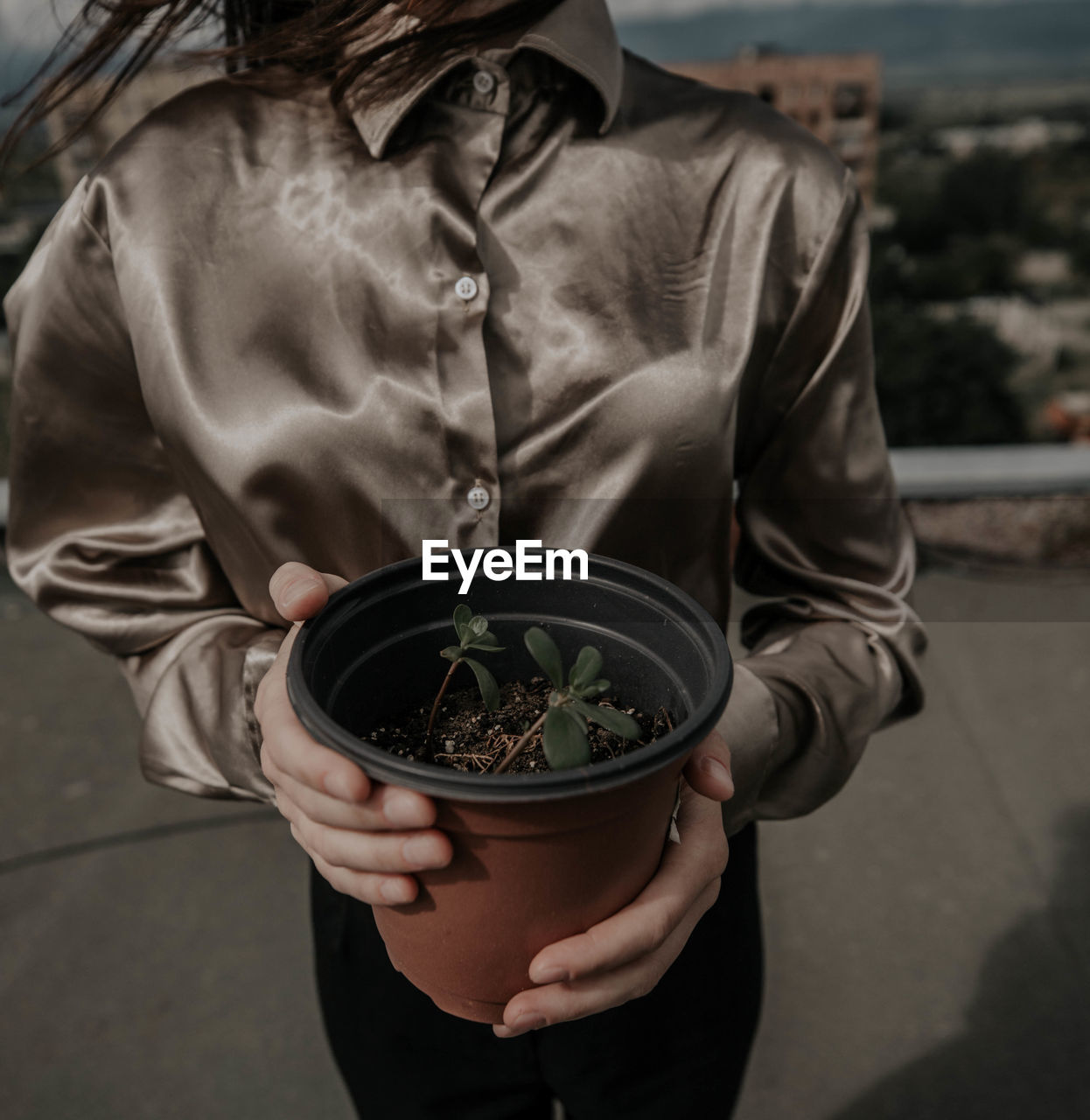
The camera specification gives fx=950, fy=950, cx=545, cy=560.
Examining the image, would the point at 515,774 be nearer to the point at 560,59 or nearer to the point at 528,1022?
the point at 528,1022

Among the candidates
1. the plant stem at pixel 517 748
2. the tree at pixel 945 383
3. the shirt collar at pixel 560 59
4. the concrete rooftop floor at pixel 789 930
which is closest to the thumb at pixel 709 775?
the plant stem at pixel 517 748

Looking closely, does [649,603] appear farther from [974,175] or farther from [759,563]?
[974,175]

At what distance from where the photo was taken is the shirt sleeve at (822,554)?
0.82m

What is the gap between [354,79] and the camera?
0.78m

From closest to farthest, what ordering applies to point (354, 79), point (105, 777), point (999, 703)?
point (354, 79), point (105, 777), point (999, 703)

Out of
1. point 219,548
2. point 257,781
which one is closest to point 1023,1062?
point 257,781

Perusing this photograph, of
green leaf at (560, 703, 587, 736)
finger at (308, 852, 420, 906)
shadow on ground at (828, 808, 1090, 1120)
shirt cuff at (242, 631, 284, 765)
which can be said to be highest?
green leaf at (560, 703, 587, 736)

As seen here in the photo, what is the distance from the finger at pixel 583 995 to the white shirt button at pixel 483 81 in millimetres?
665

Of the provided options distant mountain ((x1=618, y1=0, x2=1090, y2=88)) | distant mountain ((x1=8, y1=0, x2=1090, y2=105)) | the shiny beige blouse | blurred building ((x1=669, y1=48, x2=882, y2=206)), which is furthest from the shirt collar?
distant mountain ((x1=618, y1=0, x2=1090, y2=88))

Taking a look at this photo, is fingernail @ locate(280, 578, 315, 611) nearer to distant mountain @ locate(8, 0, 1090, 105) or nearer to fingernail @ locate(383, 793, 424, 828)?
fingernail @ locate(383, 793, 424, 828)

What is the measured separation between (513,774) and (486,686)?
0.10 metres

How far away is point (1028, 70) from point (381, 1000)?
4.89 meters

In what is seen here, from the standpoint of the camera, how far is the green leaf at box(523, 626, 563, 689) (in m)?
0.56

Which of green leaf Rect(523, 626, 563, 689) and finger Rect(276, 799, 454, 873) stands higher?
green leaf Rect(523, 626, 563, 689)
